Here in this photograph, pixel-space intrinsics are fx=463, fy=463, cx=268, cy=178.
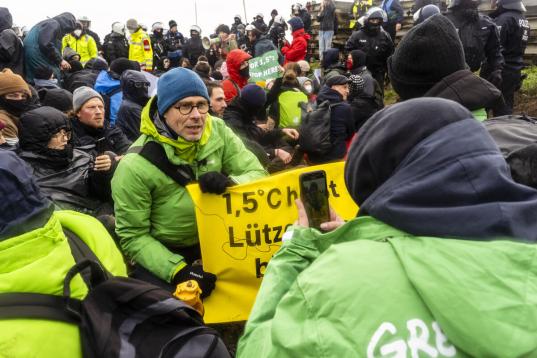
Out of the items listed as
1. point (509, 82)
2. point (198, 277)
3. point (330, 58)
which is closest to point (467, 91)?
point (198, 277)

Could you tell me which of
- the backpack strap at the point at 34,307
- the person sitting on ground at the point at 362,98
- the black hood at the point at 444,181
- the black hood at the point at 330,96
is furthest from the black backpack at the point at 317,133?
the backpack strap at the point at 34,307

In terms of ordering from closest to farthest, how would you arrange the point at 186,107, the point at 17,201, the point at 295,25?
the point at 17,201
the point at 186,107
the point at 295,25

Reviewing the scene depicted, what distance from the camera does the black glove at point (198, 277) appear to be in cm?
290

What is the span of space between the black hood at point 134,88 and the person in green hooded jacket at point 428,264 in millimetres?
5325

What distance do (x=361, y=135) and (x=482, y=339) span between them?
64 centimetres

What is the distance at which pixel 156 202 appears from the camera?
9.72 feet

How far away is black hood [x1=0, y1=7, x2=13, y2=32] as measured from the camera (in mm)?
7760

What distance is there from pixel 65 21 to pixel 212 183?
275 inches

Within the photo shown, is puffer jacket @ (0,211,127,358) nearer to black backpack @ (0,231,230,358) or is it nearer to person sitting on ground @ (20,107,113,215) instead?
black backpack @ (0,231,230,358)

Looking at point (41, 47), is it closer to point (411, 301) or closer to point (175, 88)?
point (175, 88)

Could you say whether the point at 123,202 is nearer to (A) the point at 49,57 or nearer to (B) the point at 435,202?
(B) the point at 435,202

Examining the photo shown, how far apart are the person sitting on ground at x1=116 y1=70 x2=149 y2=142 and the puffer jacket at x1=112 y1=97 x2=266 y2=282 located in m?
2.98

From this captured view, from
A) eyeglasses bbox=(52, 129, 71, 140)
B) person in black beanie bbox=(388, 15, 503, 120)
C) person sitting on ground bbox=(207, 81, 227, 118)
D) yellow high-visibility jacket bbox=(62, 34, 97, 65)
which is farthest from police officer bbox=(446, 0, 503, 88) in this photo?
yellow high-visibility jacket bbox=(62, 34, 97, 65)

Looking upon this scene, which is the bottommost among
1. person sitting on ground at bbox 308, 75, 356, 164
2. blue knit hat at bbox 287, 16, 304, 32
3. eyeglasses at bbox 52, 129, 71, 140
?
person sitting on ground at bbox 308, 75, 356, 164
